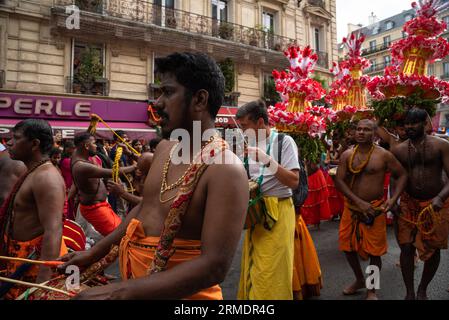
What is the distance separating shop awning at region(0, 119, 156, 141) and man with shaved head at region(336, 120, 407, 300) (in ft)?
33.6

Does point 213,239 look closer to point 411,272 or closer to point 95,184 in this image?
point 411,272

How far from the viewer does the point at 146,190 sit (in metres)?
1.83

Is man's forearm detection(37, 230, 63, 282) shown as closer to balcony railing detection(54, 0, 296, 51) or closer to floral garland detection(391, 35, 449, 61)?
floral garland detection(391, 35, 449, 61)

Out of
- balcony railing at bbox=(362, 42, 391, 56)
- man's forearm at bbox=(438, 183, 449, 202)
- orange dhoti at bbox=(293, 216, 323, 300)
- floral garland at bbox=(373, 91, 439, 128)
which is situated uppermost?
balcony railing at bbox=(362, 42, 391, 56)

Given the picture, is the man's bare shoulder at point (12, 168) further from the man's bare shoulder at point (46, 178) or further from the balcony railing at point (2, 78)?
the balcony railing at point (2, 78)

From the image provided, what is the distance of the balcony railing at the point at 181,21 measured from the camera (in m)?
14.2

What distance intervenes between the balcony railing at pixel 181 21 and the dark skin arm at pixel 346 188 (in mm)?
12878

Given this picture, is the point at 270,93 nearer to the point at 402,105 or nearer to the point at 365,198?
the point at 402,105

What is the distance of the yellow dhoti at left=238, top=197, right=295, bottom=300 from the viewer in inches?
118

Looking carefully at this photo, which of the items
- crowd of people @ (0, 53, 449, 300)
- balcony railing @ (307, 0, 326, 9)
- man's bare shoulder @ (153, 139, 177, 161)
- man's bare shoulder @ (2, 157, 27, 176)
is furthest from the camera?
balcony railing @ (307, 0, 326, 9)

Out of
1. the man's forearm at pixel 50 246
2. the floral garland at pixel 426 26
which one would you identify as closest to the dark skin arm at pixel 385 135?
the floral garland at pixel 426 26

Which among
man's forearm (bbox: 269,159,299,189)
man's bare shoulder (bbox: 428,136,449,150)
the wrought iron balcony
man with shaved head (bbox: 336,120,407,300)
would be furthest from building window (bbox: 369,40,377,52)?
man's forearm (bbox: 269,159,299,189)

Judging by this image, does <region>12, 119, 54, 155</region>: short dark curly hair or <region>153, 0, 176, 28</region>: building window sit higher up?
<region>153, 0, 176, 28</region>: building window

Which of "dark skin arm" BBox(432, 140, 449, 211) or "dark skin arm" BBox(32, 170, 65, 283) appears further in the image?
"dark skin arm" BBox(432, 140, 449, 211)
